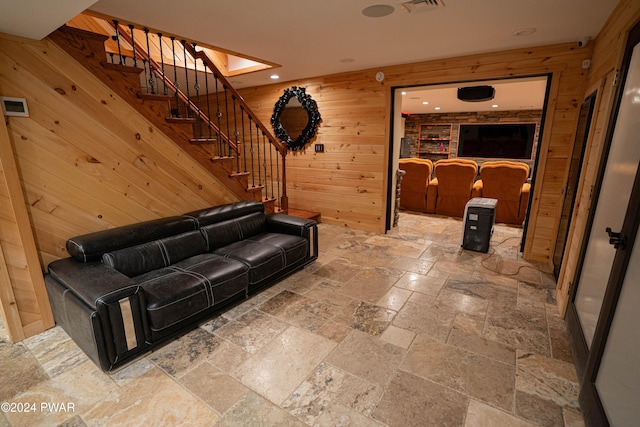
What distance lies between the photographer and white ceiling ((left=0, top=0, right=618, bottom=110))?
89.4 inches

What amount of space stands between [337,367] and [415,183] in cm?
454

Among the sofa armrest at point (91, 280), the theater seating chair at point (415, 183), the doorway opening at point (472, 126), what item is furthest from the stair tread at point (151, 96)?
the doorway opening at point (472, 126)

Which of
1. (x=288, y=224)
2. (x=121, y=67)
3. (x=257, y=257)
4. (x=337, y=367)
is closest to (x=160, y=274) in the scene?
(x=257, y=257)

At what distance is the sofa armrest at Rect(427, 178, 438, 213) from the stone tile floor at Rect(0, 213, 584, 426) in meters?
2.91

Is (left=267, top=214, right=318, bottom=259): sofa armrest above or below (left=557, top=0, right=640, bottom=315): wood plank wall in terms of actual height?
below

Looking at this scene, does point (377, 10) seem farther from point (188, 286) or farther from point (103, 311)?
point (103, 311)

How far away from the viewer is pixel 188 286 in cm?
220

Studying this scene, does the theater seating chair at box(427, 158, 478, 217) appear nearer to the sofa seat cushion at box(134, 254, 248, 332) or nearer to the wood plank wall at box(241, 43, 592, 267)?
the wood plank wall at box(241, 43, 592, 267)

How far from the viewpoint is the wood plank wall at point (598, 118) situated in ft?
6.79

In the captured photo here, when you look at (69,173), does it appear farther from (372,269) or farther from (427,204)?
(427,204)

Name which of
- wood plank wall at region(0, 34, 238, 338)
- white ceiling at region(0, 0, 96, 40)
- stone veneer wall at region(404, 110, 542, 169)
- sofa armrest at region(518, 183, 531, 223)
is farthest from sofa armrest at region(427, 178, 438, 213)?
white ceiling at region(0, 0, 96, 40)

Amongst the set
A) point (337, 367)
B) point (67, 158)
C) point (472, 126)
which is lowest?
point (337, 367)

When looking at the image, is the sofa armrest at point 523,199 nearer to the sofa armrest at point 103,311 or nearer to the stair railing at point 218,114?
the stair railing at point 218,114

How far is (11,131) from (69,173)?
42 centimetres
